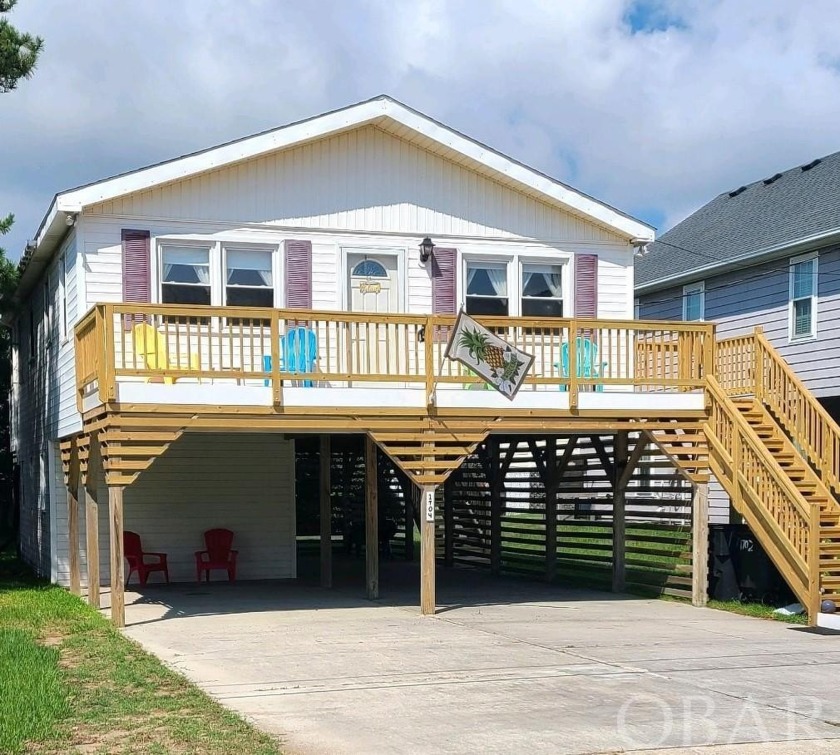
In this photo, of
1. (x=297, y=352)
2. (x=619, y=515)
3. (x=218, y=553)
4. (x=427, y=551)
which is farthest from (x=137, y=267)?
(x=619, y=515)

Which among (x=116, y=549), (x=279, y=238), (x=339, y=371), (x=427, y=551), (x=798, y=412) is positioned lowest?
(x=427, y=551)

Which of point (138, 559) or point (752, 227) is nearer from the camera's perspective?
point (138, 559)

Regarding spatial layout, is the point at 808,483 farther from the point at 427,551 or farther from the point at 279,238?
the point at 279,238

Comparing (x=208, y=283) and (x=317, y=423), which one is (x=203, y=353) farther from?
(x=317, y=423)

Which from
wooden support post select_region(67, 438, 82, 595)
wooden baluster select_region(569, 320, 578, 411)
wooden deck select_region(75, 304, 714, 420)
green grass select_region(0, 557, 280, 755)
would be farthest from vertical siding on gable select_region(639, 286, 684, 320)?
green grass select_region(0, 557, 280, 755)

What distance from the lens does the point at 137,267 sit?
1611 centimetres

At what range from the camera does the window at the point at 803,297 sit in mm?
20109

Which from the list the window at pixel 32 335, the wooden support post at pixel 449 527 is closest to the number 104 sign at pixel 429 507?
the wooden support post at pixel 449 527

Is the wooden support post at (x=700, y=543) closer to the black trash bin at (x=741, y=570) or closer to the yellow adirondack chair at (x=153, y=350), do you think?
the black trash bin at (x=741, y=570)

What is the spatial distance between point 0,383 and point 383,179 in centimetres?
1389

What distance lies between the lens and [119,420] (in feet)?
43.2

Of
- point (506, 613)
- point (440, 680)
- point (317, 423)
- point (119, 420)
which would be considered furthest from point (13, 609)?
point (440, 680)

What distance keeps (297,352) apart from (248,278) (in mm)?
2713

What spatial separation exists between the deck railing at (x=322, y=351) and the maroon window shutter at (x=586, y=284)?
1.41 metres
